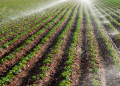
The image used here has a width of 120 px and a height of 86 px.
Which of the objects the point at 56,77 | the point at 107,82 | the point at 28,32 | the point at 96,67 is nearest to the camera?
the point at 107,82

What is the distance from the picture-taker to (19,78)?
7.29 m

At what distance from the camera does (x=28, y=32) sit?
15.0 meters

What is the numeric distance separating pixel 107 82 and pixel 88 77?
1.25 meters

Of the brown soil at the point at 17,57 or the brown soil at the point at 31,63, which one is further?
the brown soil at the point at 17,57

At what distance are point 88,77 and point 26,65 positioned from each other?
4.98 metres

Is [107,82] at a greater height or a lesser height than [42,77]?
lesser

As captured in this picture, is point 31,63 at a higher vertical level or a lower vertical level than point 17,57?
lower

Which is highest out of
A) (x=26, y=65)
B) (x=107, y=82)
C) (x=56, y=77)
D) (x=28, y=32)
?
(x=28, y=32)

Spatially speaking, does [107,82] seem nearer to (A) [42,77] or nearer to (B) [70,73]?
(B) [70,73]

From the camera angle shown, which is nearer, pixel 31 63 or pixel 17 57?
pixel 31 63

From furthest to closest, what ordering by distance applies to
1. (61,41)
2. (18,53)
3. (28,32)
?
1. (28,32)
2. (61,41)
3. (18,53)

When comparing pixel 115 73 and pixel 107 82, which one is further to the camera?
pixel 115 73

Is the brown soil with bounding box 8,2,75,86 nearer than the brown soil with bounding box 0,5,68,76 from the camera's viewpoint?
Yes

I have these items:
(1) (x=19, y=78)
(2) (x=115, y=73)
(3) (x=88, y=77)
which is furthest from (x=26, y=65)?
(2) (x=115, y=73)
